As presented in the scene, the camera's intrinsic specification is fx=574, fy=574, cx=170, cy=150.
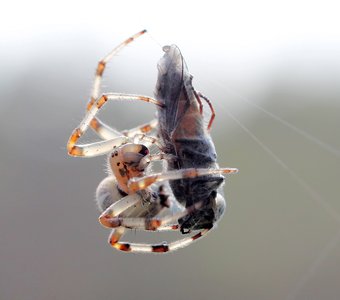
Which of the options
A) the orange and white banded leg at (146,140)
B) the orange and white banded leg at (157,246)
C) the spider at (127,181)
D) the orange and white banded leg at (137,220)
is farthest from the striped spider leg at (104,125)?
the orange and white banded leg at (157,246)

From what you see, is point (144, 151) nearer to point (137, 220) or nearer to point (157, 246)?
point (137, 220)

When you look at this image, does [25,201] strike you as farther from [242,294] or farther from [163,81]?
[163,81]

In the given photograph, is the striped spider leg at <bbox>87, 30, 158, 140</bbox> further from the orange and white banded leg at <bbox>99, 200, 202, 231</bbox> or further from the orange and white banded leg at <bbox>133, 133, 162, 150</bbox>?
the orange and white banded leg at <bbox>99, 200, 202, 231</bbox>

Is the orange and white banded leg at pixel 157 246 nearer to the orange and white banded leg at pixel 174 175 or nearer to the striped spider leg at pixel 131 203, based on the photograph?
the striped spider leg at pixel 131 203

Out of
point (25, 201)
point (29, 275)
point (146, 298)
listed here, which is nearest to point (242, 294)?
point (146, 298)

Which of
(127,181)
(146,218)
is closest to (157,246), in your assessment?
(146,218)

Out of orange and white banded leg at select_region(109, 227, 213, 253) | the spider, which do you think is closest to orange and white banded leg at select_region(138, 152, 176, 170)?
the spider
